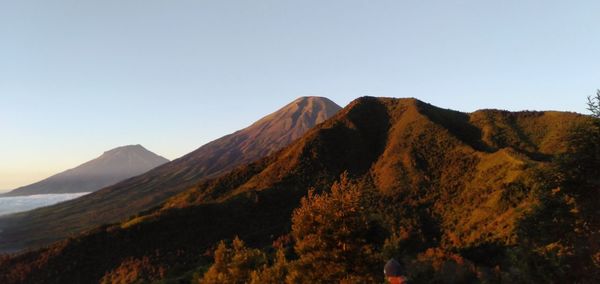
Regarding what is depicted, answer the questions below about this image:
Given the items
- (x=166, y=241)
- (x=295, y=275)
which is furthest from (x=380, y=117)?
(x=295, y=275)

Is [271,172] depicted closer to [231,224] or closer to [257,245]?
[231,224]

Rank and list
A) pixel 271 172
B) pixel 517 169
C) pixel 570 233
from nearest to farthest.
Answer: pixel 570 233 → pixel 517 169 → pixel 271 172

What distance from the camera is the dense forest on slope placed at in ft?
85.3

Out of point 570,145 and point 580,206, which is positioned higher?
point 570,145

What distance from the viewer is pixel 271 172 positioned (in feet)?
454

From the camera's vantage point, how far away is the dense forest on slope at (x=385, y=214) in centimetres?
2600

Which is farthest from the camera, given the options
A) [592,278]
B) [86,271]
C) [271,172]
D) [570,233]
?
[271,172]

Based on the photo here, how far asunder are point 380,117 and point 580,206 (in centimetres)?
14062

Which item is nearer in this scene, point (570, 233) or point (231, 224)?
point (570, 233)

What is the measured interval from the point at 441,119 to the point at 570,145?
13004 cm

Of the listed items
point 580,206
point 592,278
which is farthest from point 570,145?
point 592,278

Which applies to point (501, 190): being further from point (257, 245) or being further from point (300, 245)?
point (300, 245)

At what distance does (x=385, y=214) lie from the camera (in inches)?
3944

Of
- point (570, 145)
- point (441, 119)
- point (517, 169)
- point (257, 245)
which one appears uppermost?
point (441, 119)
